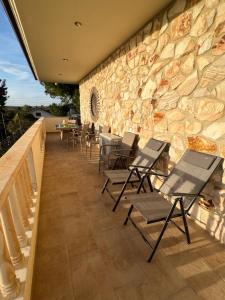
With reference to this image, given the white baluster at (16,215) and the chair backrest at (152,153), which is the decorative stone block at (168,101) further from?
the white baluster at (16,215)

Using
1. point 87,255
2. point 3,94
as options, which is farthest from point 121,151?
point 3,94

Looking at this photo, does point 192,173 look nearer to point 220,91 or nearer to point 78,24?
point 220,91

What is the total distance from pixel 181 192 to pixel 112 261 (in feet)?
3.11

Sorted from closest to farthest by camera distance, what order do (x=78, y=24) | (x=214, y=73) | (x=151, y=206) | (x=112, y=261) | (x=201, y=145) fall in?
(x=112, y=261) < (x=151, y=206) < (x=214, y=73) < (x=201, y=145) < (x=78, y=24)

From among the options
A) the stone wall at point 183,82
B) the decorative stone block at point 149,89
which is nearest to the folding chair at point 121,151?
the stone wall at point 183,82

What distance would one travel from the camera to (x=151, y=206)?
1.77 m

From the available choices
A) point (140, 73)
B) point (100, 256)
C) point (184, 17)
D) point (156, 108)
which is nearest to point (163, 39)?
point (184, 17)

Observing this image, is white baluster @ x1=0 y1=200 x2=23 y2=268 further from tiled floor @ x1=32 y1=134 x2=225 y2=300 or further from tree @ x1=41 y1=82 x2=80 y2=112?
tree @ x1=41 y1=82 x2=80 y2=112

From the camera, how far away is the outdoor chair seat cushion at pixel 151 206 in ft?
5.24

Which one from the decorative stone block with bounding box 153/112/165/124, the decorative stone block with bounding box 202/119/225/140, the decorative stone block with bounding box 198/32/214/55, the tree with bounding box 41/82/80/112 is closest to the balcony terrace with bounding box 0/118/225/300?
the decorative stone block with bounding box 202/119/225/140

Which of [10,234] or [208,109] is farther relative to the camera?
[208,109]

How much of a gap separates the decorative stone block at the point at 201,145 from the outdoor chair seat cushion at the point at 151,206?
2.39 feet

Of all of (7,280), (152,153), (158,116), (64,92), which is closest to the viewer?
(7,280)

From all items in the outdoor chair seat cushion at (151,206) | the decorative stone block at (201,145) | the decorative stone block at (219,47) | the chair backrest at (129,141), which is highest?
the decorative stone block at (219,47)
